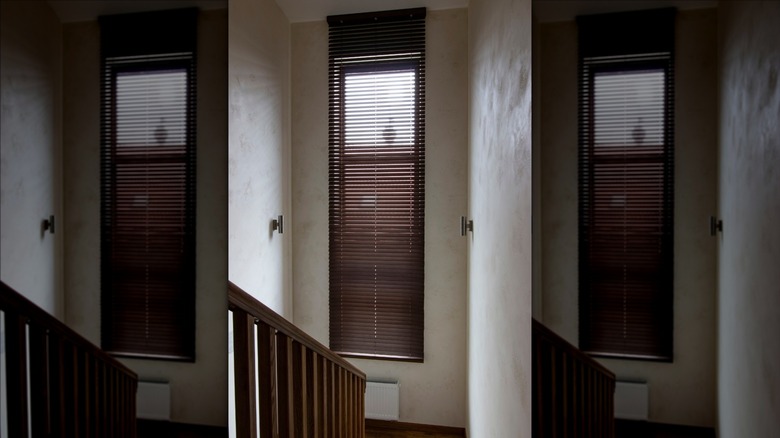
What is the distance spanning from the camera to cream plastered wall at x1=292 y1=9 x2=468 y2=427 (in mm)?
1337

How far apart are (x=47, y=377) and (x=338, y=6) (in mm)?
1215

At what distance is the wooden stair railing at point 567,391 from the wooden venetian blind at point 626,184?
4 cm

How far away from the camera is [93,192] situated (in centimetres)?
104

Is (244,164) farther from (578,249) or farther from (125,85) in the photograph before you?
(578,249)

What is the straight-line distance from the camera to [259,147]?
148 centimetres

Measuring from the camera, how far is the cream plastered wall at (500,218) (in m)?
0.76

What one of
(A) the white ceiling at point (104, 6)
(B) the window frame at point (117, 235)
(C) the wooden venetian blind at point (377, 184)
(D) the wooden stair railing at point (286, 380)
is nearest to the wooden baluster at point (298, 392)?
(D) the wooden stair railing at point (286, 380)

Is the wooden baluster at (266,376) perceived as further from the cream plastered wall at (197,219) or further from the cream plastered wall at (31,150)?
the cream plastered wall at (31,150)

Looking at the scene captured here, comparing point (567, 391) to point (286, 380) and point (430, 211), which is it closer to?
point (430, 211)

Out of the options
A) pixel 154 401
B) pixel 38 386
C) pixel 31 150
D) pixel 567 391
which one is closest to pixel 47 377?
pixel 38 386

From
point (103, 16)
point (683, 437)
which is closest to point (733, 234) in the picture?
point (683, 437)

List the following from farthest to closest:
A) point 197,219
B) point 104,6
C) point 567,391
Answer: point 197,219, point 104,6, point 567,391

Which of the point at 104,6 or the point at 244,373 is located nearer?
the point at 104,6

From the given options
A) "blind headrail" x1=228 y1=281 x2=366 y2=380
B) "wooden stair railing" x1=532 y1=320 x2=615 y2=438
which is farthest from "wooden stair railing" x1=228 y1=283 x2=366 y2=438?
"wooden stair railing" x1=532 y1=320 x2=615 y2=438
